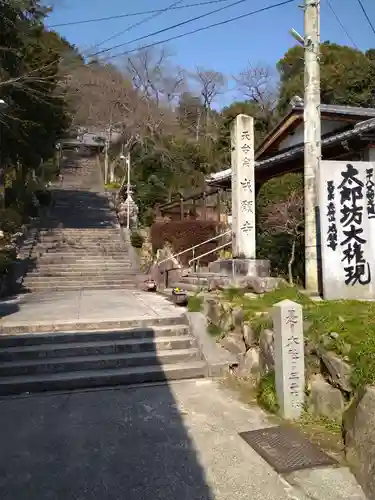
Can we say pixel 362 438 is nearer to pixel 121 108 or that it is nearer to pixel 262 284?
pixel 262 284

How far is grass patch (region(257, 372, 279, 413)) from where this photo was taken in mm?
4535

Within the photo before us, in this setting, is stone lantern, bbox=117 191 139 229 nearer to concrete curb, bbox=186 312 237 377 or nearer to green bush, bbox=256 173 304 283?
green bush, bbox=256 173 304 283

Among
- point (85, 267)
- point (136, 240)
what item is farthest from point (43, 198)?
point (85, 267)

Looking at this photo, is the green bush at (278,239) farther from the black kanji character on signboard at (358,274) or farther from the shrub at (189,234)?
the black kanji character on signboard at (358,274)

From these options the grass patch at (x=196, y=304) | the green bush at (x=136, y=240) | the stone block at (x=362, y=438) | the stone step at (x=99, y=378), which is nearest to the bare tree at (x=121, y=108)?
the green bush at (x=136, y=240)

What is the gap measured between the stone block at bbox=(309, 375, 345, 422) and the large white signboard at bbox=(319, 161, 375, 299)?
2.38m

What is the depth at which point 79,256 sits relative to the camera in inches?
646

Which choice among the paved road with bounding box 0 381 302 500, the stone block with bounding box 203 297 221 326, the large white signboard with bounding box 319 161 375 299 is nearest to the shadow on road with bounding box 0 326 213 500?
the paved road with bounding box 0 381 302 500

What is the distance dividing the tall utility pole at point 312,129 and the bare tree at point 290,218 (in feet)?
11.3

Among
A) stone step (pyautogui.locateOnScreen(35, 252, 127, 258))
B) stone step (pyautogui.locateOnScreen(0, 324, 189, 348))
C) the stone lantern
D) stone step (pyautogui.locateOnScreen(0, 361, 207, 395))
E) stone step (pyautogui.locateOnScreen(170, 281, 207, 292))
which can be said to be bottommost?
stone step (pyautogui.locateOnScreen(0, 361, 207, 395))

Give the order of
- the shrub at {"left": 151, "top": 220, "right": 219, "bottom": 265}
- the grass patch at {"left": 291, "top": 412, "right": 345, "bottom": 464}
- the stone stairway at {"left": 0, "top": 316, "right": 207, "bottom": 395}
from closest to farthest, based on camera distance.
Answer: the grass patch at {"left": 291, "top": 412, "right": 345, "bottom": 464} → the stone stairway at {"left": 0, "top": 316, "right": 207, "bottom": 395} → the shrub at {"left": 151, "top": 220, "right": 219, "bottom": 265}

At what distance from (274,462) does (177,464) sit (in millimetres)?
853

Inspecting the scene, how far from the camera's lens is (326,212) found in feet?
21.1

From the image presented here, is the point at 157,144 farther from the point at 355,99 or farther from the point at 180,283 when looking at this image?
the point at 180,283
